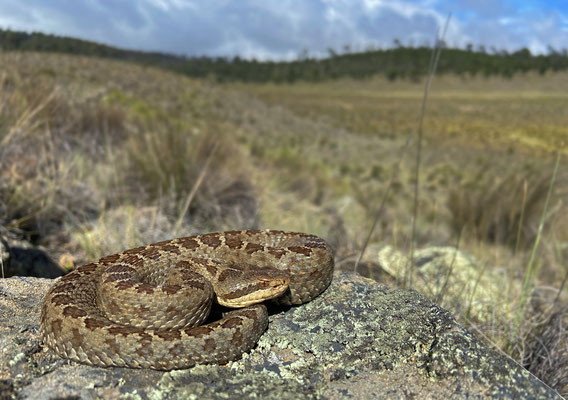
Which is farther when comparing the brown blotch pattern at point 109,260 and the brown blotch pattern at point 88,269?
the brown blotch pattern at point 109,260

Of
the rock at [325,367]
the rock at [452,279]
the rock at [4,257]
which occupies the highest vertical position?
the rock at [325,367]

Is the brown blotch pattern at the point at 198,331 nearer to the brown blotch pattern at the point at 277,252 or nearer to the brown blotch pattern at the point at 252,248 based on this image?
the brown blotch pattern at the point at 277,252

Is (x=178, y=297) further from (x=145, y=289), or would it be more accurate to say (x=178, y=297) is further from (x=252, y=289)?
(x=252, y=289)

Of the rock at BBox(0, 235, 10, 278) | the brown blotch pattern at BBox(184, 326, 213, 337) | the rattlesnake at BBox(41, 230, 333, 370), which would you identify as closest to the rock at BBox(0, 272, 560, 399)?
the rattlesnake at BBox(41, 230, 333, 370)

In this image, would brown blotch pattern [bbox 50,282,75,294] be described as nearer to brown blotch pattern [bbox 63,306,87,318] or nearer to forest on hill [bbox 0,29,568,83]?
brown blotch pattern [bbox 63,306,87,318]

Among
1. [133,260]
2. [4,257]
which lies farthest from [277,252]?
[4,257]

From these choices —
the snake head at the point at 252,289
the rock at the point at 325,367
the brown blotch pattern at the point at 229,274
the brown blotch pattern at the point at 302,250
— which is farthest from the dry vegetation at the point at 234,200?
the brown blotch pattern at the point at 229,274
